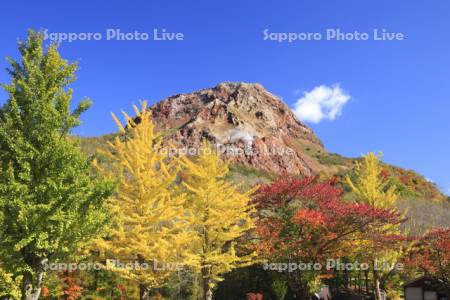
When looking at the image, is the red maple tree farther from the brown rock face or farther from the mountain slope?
the brown rock face

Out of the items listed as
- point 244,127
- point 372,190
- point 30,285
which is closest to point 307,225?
point 372,190

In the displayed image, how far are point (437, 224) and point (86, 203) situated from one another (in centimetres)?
4403

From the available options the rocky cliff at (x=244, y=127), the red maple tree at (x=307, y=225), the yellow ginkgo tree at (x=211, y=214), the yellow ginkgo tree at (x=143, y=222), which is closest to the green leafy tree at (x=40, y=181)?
the yellow ginkgo tree at (x=143, y=222)

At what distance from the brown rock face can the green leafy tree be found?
167 feet

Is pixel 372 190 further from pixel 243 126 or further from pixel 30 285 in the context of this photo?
pixel 243 126

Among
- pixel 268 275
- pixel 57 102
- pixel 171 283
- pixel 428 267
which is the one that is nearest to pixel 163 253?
pixel 57 102

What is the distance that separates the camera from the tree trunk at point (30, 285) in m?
11.3

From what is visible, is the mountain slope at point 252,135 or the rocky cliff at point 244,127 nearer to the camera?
the mountain slope at point 252,135

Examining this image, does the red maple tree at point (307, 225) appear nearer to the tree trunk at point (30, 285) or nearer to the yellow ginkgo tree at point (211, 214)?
→ the yellow ginkgo tree at point (211, 214)

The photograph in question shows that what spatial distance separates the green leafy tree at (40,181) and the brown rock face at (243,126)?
5100cm

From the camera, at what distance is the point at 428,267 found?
2416cm

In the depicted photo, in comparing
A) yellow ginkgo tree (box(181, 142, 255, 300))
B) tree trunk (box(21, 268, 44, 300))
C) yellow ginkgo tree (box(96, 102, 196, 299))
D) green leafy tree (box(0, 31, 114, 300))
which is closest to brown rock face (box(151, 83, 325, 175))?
yellow ginkgo tree (box(181, 142, 255, 300))

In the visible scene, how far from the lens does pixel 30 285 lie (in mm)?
11445

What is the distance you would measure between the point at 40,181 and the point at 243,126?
69323mm
